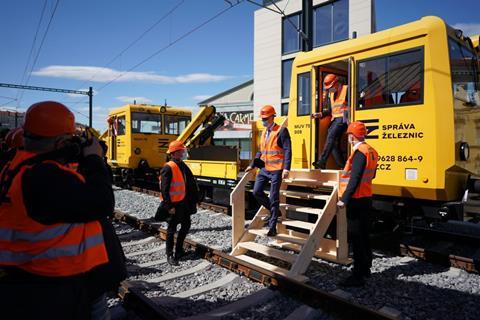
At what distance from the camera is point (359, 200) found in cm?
486

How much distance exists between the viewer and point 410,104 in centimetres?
551

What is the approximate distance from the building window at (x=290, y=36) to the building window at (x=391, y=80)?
20.0 metres

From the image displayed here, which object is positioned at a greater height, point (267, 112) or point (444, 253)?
point (267, 112)

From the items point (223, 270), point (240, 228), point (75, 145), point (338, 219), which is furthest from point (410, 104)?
point (75, 145)

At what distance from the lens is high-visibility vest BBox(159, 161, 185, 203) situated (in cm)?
580

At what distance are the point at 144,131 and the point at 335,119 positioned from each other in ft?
33.9

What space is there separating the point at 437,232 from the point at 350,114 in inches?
127

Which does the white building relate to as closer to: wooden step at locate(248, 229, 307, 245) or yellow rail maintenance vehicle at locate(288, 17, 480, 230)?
yellow rail maintenance vehicle at locate(288, 17, 480, 230)

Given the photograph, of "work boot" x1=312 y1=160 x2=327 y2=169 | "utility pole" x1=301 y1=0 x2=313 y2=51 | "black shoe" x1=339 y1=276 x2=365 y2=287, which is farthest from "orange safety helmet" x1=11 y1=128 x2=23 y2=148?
"utility pole" x1=301 y1=0 x2=313 y2=51

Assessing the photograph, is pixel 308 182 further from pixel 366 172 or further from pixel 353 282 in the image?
pixel 353 282

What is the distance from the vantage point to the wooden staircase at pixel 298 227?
5.14m

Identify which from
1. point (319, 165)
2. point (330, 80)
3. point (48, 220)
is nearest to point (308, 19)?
point (330, 80)

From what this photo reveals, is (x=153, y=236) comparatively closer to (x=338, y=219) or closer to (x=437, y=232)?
(x=338, y=219)

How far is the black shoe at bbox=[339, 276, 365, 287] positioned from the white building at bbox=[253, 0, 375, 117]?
63.1ft
